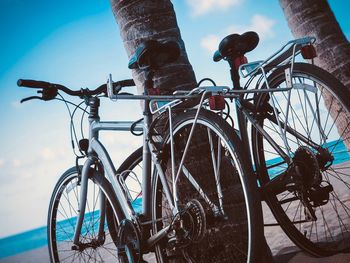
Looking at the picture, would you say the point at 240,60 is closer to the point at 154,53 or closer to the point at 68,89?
the point at 154,53

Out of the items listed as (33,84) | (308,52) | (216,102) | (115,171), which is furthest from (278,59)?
(33,84)

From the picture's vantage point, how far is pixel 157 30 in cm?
256

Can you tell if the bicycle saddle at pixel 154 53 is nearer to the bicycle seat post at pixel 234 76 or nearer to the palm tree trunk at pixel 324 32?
the bicycle seat post at pixel 234 76

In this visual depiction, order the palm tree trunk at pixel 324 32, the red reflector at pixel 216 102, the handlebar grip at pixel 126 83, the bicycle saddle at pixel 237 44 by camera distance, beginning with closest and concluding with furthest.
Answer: the red reflector at pixel 216 102
the bicycle saddle at pixel 237 44
the handlebar grip at pixel 126 83
the palm tree trunk at pixel 324 32

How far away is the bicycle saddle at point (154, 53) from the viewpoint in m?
1.84

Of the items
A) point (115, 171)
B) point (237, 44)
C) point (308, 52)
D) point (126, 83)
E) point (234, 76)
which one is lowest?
point (115, 171)

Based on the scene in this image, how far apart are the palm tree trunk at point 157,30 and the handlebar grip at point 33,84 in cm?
88

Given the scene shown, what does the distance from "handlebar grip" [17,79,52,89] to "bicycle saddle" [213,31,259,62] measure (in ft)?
5.20

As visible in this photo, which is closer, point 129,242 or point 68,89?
point 129,242

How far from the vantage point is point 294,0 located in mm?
3465

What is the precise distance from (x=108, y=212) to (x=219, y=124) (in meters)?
1.74

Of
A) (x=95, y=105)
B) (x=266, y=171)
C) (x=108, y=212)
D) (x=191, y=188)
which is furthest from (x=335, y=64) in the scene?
(x=108, y=212)

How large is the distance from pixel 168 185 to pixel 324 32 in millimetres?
2956

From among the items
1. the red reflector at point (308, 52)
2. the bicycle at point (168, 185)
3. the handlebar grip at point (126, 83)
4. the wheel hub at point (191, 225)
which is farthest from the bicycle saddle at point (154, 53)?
the wheel hub at point (191, 225)
